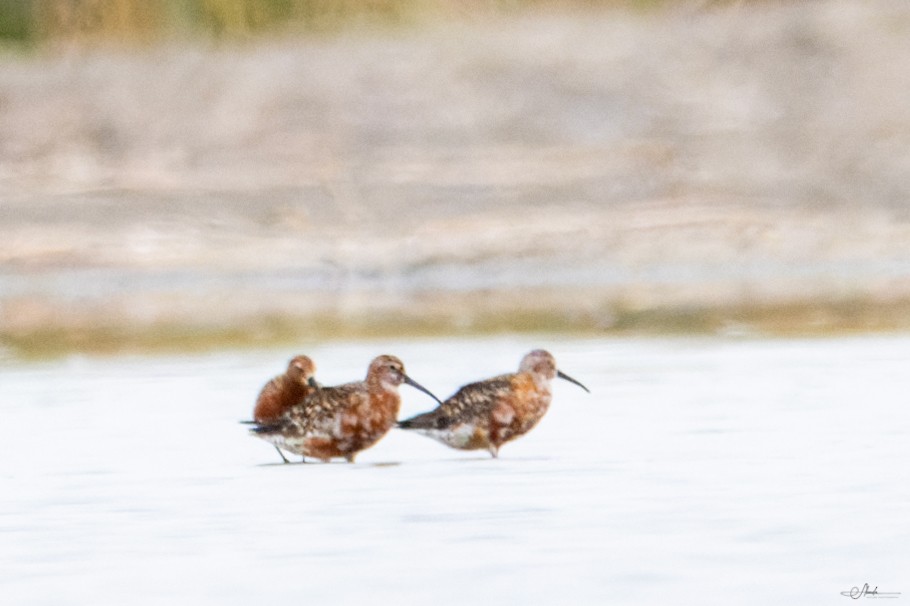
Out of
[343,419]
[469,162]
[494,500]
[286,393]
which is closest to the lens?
[494,500]

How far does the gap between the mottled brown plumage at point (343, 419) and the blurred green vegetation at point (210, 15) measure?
16003 mm

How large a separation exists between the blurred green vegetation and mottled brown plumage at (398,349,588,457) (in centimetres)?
1587

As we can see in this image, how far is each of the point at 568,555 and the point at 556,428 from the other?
266 cm

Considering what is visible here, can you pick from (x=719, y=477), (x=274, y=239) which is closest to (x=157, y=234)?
(x=274, y=239)

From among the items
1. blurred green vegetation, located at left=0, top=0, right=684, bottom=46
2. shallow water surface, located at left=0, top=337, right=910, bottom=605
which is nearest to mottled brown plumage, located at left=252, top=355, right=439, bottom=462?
shallow water surface, located at left=0, top=337, right=910, bottom=605

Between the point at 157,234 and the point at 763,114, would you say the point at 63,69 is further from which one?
the point at 763,114

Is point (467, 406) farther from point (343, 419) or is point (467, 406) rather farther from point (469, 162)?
point (469, 162)

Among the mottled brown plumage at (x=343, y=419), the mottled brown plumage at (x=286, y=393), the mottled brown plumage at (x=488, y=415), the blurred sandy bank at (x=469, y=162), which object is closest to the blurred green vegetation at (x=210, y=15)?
the blurred sandy bank at (x=469, y=162)

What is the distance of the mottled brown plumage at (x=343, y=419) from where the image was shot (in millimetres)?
7871

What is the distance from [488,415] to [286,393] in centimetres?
81

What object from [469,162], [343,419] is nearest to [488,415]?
[343,419]

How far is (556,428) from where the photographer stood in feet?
28.4

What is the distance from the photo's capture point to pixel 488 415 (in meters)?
7.95

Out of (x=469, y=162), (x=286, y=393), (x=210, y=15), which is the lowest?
(x=286, y=393)
